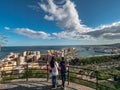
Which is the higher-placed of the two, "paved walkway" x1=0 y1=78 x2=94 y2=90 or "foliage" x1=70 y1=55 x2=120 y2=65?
"foliage" x1=70 y1=55 x2=120 y2=65

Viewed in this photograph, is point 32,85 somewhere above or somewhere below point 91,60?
below

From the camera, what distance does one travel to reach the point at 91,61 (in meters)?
55.7

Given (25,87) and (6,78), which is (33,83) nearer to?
(25,87)

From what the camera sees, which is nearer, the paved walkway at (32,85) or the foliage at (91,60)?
the paved walkway at (32,85)

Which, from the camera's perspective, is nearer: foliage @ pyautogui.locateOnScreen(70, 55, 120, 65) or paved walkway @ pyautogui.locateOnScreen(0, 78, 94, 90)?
paved walkway @ pyautogui.locateOnScreen(0, 78, 94, 90)

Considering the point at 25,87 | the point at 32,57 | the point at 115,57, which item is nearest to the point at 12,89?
the point at 25,87

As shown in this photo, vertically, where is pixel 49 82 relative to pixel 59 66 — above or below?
below

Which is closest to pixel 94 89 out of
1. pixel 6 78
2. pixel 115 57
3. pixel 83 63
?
pixel 6 78

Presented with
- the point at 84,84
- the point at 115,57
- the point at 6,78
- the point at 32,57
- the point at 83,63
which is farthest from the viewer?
the point at 115,57

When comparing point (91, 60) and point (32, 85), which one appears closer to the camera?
point (32, 85)

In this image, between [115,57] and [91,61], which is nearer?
[91,61]

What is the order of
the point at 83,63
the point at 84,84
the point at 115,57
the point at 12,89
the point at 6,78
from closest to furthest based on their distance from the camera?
the point at 12,89, the point at 84,84, the point at 6,78, the point at 83,63, the point at 115,57

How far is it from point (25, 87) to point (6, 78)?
2.79 m

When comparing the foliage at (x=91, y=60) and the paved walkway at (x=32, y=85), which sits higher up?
the foliage at (x=91, y=60)
